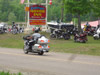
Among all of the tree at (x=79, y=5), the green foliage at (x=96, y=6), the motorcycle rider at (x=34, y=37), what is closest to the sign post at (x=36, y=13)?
the tree at (x=79, y=5)

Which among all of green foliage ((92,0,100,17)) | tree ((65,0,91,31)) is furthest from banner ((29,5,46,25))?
green foliage ((92,0,100,17))

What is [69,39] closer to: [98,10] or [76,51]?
[98,10]

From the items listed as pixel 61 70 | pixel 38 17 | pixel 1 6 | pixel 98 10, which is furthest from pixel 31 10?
pixel 1 6

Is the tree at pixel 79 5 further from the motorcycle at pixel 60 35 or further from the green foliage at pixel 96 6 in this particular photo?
the motorcycle at pixel 60 35

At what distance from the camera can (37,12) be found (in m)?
35.6

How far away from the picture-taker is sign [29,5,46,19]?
35409 mm

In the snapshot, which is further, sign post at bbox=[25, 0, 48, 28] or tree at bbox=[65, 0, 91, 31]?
sign post at bbox=[25, 0, 48, 28]

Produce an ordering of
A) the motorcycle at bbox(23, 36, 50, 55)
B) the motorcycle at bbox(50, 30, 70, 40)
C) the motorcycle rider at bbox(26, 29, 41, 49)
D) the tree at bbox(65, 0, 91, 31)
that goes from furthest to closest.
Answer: the tree at bbox(65, 0, 91, 31) < the motorcycle at bbox(50, 30, 70, 40) < the motorcycle rider at bbox(26, 29, 41, 49) < the motorcycle at bbox(23, 36, 50, 55)

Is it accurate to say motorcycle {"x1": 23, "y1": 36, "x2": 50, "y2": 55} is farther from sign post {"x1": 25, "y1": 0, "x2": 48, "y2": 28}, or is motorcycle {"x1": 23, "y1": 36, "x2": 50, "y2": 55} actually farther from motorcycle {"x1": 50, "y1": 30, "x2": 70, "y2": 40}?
A: sign post {"x1": 25, "y1": 0, "x2": 48, "y2": 28}

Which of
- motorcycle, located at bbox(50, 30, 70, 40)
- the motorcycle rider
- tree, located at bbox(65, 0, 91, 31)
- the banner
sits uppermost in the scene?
tree, located at bbox(65, 0, 91, 31)

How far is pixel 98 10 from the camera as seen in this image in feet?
109

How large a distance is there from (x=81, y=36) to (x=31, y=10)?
920cm

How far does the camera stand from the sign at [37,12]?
35.4m

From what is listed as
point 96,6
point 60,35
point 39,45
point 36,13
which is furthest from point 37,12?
point 39,45
